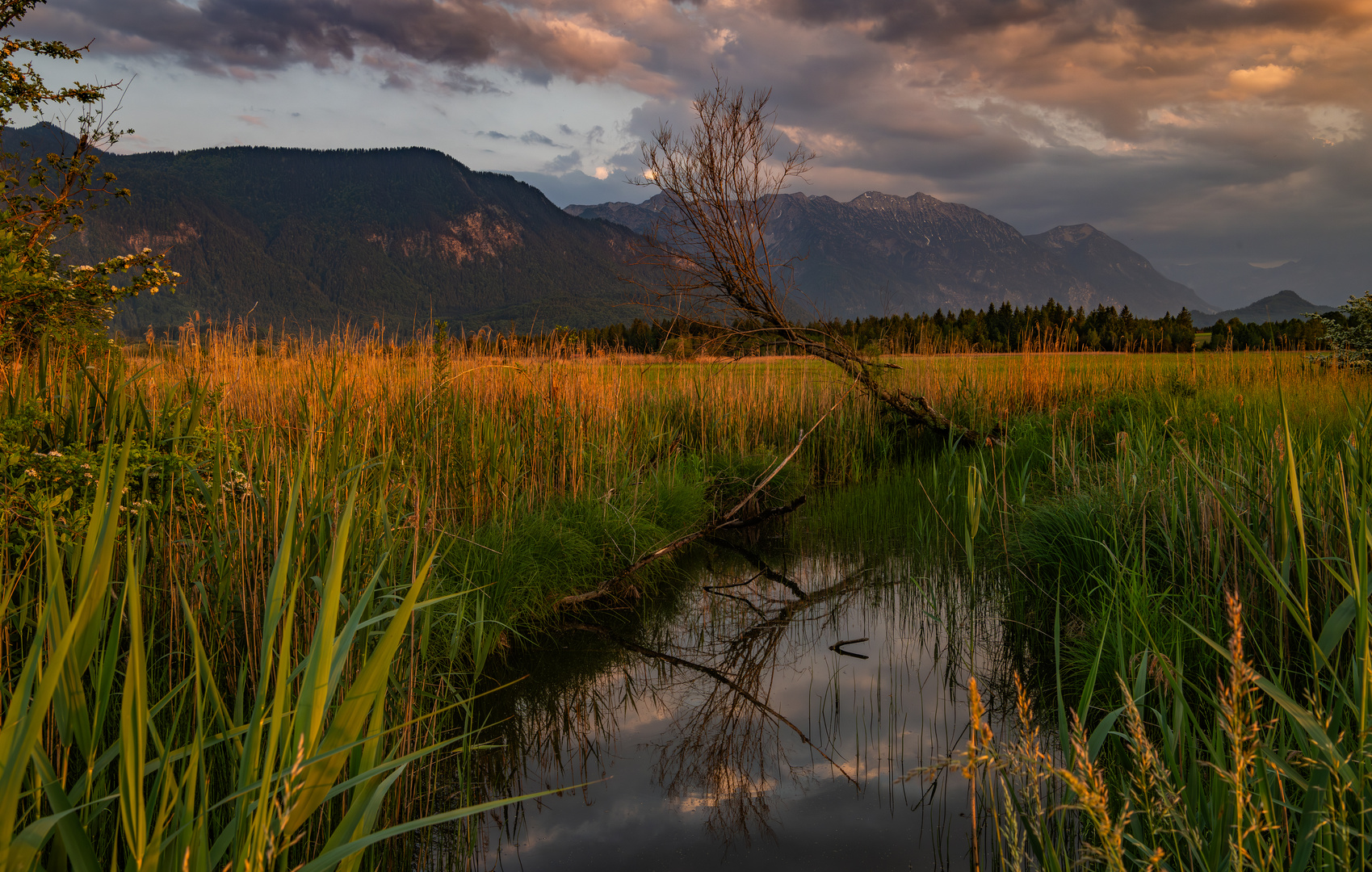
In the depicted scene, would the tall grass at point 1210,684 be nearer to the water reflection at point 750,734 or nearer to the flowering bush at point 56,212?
the water reflection at point 750,734

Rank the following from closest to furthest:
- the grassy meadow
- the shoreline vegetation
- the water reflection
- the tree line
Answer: the grassy meadow → the water reflection → the shoreline vegetation → the tree line

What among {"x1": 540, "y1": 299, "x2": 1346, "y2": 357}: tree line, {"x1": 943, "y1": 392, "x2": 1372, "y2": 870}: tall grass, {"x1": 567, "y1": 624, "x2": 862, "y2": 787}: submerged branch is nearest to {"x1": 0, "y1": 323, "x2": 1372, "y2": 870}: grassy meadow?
{"x1": 943, "y1": 392, "x2": 1372, "y2": 870}: tall grass

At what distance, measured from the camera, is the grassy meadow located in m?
1.08

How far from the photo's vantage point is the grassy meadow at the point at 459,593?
1.08 meters

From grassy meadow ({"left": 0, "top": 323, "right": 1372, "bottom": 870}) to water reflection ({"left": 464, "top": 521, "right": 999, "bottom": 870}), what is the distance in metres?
0.29

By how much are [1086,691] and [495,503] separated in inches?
156

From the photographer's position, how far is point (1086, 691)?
154 cm

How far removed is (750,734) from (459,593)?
6.30ft

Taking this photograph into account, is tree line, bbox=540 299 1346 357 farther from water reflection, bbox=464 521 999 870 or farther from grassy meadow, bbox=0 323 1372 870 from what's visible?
water reflection, bbox=464 521 999 870

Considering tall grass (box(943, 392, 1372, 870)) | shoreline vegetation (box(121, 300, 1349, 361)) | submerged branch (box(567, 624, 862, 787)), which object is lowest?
submerged branch (box(567, 624, 862, 787))

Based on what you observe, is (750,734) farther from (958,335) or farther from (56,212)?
(958,335)

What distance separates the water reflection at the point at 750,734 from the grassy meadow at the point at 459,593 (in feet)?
0.94

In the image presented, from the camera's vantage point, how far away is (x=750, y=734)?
318 cm

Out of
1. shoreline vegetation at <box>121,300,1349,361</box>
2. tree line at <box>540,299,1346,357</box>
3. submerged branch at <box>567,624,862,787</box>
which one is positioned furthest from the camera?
tree line at <box>540,299,1346,357</box>
